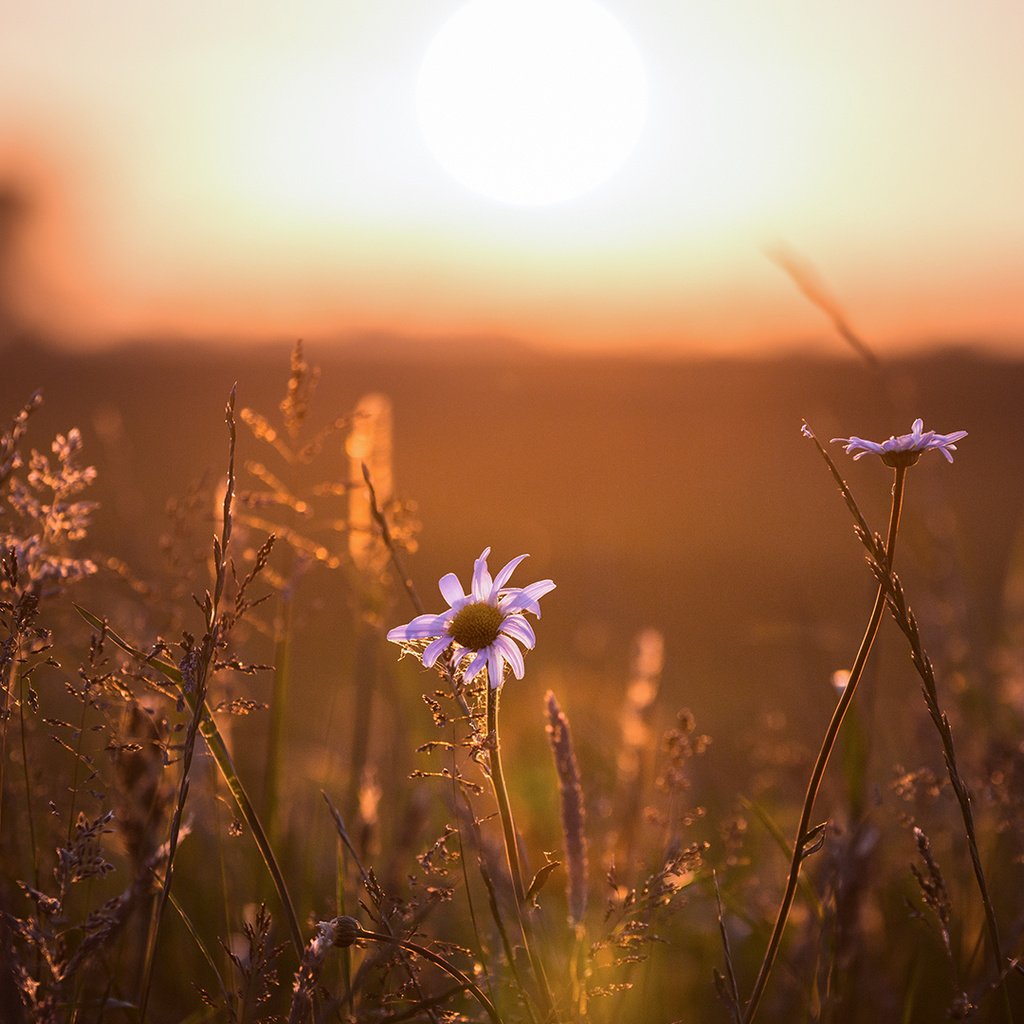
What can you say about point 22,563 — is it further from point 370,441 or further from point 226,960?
point 370,441

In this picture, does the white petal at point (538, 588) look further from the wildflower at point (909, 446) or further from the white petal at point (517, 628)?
the wildflower at point (909, 446)

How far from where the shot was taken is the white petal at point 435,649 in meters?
1.33

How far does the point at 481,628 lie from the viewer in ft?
4.44

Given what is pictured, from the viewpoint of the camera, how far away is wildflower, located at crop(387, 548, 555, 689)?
1.34 m

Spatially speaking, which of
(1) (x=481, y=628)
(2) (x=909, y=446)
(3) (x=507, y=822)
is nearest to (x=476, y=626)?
(1) (x=481, y=628)

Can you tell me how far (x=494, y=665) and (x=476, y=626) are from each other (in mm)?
57

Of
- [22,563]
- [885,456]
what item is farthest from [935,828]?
[22,563]

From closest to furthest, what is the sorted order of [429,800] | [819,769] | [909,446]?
[819,769] → [909,446] → [429,800]

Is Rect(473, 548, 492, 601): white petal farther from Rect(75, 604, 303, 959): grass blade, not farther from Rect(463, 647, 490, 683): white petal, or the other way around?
Rect(75, 604, 303, 959): grass blade

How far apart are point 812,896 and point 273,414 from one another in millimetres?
10763

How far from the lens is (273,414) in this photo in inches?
472

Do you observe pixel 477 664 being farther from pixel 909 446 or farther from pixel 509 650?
pixel 909 446

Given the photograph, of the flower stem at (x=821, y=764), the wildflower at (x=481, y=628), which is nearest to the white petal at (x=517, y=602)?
the wildflower at (x=481, y=628)

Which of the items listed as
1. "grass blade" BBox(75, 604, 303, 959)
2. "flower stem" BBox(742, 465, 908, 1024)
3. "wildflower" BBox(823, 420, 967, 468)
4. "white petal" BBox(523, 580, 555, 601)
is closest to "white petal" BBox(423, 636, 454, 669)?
"white petal" BBox(523, 580, 555, 601)
